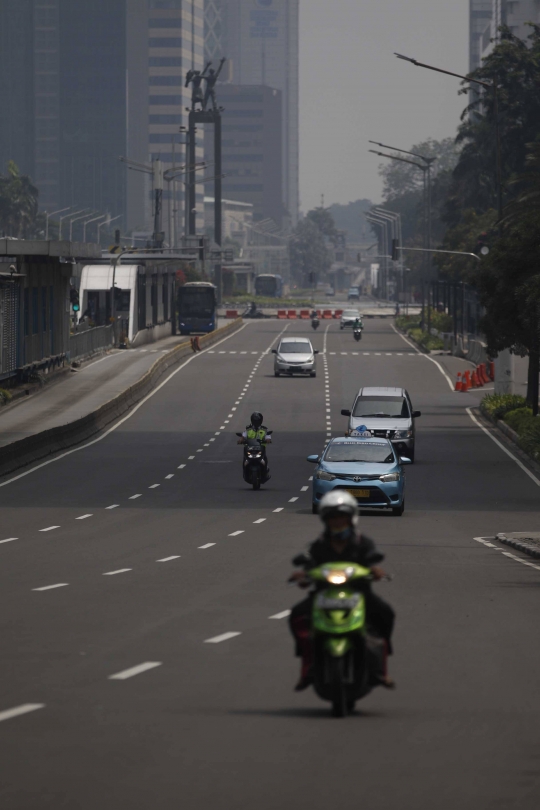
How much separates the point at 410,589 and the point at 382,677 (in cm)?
779

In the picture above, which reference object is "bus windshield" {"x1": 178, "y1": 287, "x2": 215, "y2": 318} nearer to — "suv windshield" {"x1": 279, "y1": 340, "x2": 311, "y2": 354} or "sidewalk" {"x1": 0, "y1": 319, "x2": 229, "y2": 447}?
"sidewalk" {"x1": 0, "y1": 319, "x2": 229, "y2": 447}

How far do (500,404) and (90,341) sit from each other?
2855 centimetres

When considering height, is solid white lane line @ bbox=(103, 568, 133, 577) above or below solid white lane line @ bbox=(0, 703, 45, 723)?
below

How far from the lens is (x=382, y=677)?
9398 mm

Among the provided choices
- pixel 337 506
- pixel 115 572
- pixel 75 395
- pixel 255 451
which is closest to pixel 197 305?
pixel 75 395

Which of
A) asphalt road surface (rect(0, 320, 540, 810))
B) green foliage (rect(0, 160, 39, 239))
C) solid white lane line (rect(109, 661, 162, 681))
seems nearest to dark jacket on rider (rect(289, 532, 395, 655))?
asphalt road surface (rect(0, 320, 540, 810))

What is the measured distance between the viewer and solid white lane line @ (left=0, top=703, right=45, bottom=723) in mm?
9812

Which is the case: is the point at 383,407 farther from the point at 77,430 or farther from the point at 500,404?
the point at 500,404

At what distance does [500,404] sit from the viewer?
54062 millimetres

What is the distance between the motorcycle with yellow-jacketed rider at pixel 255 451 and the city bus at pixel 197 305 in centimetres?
6754

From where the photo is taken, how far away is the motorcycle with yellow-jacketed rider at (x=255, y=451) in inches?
1237

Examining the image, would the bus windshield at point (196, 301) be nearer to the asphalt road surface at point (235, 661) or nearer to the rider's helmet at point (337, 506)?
the asphalt road surface at point (235, 661)

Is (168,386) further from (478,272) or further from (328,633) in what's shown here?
(328,633)

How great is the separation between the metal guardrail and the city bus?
16540 mm
